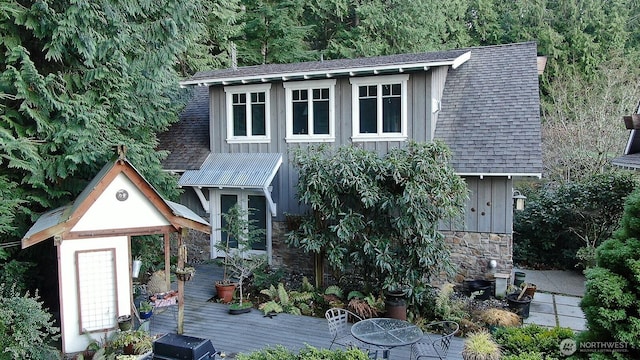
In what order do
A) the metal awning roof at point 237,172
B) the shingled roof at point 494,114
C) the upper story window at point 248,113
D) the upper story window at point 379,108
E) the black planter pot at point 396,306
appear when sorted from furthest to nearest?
the upper story window at point 248,113
the metal awning roof at point 237,172
the upper story window at point 379,108
the shingled roof at point 494,114
the black planter pot at point 396,306

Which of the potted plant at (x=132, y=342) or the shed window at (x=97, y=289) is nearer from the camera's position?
the potted plant at (x=132, y=342)

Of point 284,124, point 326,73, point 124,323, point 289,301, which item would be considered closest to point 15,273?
point 124,323

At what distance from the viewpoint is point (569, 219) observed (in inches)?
476

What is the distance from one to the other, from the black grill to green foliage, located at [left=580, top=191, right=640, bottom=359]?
460 centimetres

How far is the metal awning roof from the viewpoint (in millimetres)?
10562

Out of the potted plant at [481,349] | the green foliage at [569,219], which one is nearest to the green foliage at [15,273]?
the potted plant at [481,349]

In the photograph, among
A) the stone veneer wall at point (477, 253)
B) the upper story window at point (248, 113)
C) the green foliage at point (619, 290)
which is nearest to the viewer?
the green foliage at point (619, 290)

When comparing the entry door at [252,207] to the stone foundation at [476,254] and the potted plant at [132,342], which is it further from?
the potted plant at [132,342]

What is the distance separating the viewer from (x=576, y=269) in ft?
39.7

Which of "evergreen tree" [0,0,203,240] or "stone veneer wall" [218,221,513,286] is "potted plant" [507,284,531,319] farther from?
"evergreen tree" [0,0,203,240]

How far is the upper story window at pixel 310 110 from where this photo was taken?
10.8 meters

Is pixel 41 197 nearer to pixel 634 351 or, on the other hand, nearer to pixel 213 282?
pixel 213 282

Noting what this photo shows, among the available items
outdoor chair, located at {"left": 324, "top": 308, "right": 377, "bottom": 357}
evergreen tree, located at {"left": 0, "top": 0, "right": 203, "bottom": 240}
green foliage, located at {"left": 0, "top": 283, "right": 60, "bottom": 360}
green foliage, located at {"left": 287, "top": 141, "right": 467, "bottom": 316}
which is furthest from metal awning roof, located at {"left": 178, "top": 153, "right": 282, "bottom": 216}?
green foliage, located at {"left": 0, "top": 283, "right": 60, "bottom": 360}

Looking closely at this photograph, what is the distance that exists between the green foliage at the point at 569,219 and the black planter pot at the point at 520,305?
13.1ft
